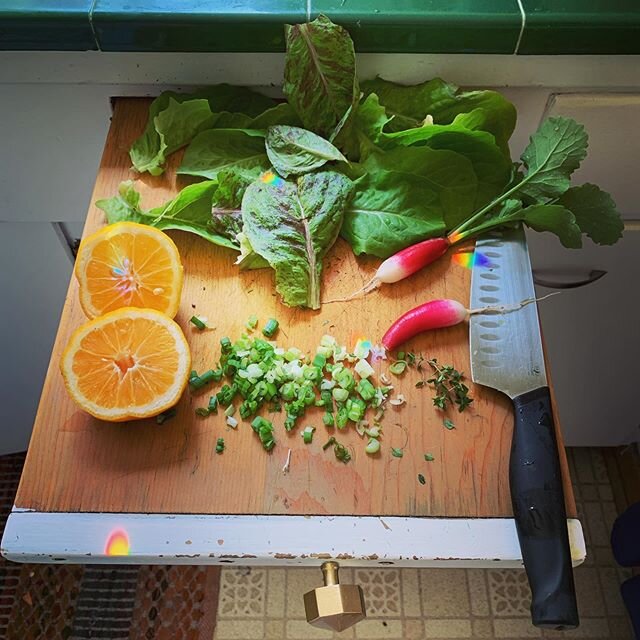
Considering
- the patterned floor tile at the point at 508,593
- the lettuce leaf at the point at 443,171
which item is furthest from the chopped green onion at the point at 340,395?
the patterned floor tile at the point at 508,593

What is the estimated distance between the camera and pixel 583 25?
0.78m

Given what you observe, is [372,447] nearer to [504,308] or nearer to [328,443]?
[328,443]

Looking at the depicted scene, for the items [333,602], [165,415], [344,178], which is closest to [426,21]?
[344,178]

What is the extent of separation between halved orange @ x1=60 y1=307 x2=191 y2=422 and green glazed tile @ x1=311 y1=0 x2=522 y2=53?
15.9 inches

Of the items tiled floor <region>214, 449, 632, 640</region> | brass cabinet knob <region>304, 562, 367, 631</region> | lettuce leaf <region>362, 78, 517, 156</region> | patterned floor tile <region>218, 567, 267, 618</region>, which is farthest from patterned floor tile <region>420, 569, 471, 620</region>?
lettuce leaf <region>362, 78, 517, 156</region>

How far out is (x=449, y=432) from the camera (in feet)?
2.21

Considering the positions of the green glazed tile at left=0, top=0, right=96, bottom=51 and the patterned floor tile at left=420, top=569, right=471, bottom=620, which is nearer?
the green glazed tile at left=0, top=0, right=96, bottom=51

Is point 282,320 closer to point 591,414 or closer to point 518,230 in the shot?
point 518,230

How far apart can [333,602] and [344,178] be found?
1.44 ft

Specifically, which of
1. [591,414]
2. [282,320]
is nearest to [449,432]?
[282,320]

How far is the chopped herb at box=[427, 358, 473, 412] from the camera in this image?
0.69 meters

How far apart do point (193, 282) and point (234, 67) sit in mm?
280

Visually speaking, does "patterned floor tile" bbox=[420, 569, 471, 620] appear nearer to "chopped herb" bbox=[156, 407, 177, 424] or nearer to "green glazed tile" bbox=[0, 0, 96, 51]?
"chopped herb" bbox=[156, 407, 177, 424]

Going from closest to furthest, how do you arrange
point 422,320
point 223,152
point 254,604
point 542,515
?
1. point 542,515
2. point 422,320
3. point 223,152
4. point 254,604
